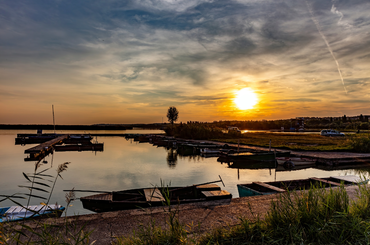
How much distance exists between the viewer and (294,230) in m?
4.46

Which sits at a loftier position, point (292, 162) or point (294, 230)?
point (294, 230)

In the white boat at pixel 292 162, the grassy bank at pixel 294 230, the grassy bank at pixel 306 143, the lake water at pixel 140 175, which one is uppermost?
the grassy bank at pixel 294 230

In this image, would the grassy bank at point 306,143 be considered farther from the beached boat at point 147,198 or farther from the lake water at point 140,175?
the beached boat at point 147,198

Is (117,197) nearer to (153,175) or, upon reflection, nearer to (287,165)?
(153,175)

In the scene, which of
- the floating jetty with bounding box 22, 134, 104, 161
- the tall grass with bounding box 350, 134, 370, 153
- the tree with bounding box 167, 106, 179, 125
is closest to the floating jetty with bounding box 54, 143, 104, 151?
the floating jetty with bounding box 22, 134, 104, 161

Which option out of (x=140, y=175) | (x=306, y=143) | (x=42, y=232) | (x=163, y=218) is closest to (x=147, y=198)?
(x=163, y=218)

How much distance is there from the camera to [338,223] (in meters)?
4.49

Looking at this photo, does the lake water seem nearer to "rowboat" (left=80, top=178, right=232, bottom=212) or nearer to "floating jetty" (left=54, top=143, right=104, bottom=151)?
"rowboat" (left=80, top=178, right=232, bottom=212)

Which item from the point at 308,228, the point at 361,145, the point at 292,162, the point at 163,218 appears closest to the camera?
the point at 308,228

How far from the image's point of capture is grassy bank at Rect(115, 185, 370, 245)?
14.2 ft

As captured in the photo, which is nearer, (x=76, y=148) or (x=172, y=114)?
(x=76, y=148)

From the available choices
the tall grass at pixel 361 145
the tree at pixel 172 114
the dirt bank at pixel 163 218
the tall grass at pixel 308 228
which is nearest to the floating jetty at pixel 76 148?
the tall grass at pixel 361 145

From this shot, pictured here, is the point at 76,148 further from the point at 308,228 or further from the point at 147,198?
the point at 308,228

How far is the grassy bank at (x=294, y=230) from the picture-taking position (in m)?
4.33
